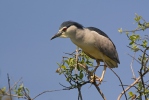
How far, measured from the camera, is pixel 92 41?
15.8 ft

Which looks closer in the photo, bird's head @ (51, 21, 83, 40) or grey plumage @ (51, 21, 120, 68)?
bird's head @ (51, 21, 83, 40)

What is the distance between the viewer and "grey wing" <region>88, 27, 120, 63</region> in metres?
4.97

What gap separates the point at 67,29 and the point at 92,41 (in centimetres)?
48

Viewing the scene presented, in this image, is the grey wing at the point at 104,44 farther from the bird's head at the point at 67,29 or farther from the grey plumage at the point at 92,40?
the bird's head at the point at 67,29

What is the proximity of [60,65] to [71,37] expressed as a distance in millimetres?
1253

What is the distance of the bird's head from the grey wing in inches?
15.1

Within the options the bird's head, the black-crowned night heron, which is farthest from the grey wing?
the bird's head

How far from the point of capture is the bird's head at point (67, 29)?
4348 millimetres

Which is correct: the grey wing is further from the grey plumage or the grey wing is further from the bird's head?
the bird's head

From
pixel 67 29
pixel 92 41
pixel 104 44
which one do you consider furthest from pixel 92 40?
pixel 67 29

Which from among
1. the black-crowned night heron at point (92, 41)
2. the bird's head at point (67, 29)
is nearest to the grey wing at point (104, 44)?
the black-crowned night heron at point (92, 41)

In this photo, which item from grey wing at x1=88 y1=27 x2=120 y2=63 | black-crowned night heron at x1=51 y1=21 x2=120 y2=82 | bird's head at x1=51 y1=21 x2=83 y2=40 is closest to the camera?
bird's head at x1=51 y1=21 x2=83 y2=40

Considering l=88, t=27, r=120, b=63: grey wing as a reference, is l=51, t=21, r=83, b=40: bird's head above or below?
above

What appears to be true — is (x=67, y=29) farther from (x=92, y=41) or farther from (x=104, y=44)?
(x=104, y=44)
